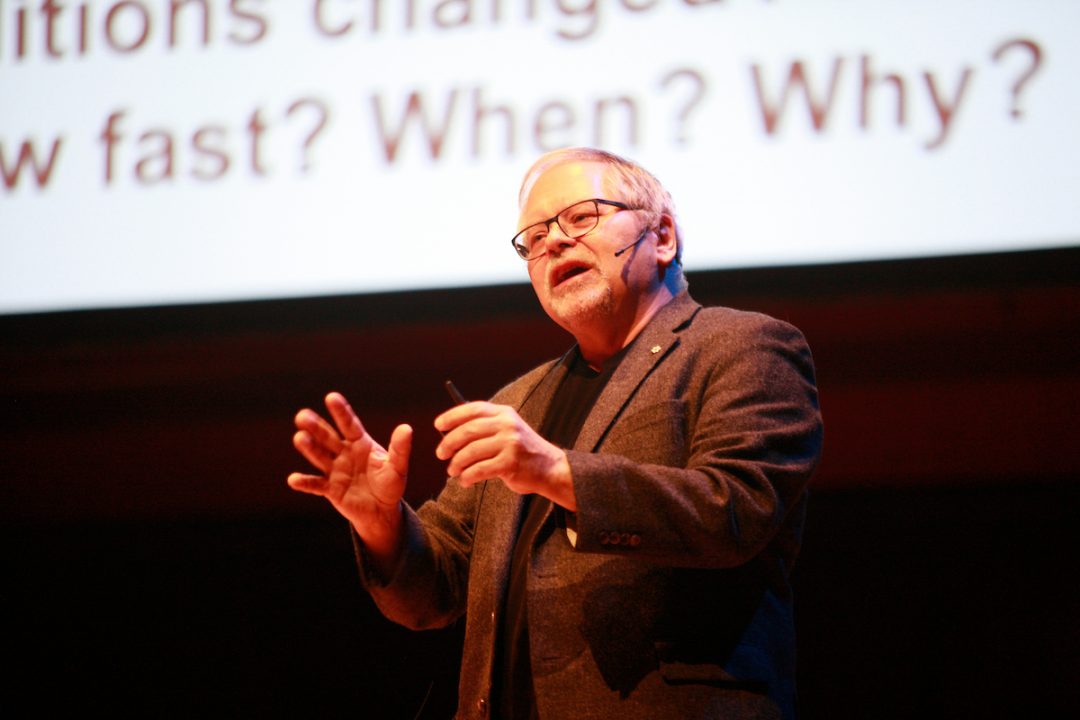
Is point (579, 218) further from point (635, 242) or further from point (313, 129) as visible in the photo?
point (313, 129)

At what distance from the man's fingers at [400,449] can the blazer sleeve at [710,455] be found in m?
0.30

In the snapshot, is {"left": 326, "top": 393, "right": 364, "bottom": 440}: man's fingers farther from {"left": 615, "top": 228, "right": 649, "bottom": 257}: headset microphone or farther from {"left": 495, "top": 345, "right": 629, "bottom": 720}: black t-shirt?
{"left": 615, "top": 228, "right": 649, "bottom": 257}: headset microphone

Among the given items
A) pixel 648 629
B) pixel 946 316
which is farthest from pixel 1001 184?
pixel 648 629

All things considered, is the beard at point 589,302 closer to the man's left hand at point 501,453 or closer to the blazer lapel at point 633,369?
the blazer lapel at point 633,369

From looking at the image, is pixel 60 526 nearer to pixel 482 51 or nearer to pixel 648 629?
pixel 482 51

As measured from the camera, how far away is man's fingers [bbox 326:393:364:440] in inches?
62.8

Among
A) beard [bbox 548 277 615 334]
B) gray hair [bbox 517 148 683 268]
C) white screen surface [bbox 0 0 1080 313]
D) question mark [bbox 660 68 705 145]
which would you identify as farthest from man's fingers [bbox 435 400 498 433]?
question mark [bbox 660 68 705 145]

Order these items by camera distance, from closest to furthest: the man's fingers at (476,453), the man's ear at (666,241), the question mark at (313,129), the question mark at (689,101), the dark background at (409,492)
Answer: the man's fingers at (476,453)
the man's ear at (666,241)
the dark background at (409,492)
the question mark at (689,101)
the question mark at (313,129)

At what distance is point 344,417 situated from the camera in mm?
1638

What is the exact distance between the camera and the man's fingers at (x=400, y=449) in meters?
1.66

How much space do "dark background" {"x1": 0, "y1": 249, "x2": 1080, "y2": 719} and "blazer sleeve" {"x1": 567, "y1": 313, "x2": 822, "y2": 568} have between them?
1155 millimetres

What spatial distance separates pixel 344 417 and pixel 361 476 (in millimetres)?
134

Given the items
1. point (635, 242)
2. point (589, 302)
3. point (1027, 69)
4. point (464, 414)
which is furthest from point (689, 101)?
point (464, 414)

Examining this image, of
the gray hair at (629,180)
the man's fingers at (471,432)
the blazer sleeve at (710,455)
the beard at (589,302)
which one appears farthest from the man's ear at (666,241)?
the man's fingers at (471,432)
